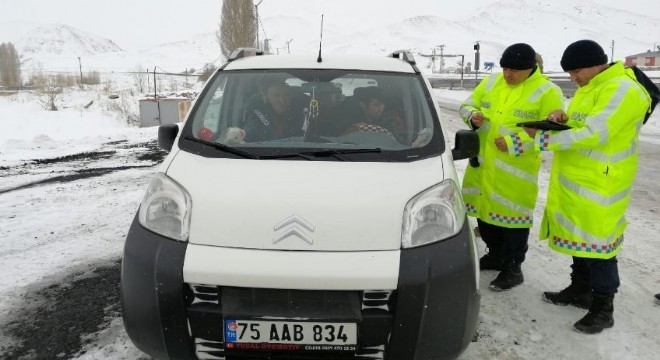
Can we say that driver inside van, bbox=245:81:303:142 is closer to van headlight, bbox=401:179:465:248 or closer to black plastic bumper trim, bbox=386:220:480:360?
Result: van headlight, bbox=401:179:465:248

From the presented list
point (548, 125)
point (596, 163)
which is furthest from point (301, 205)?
point (596, 163)

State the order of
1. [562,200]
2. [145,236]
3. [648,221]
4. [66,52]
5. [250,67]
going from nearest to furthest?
[145,236], [562,200], [250,67], [648,221], [66,52]

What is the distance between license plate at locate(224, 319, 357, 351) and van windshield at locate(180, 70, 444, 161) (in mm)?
876

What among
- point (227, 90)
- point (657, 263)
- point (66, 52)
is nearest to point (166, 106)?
point (227, 90)

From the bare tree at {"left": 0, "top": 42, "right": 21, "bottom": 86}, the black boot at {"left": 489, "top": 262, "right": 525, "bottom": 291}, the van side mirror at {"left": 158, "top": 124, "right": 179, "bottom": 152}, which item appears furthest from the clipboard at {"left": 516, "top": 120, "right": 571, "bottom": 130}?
the bare tree at {"left": 0, "top": 42, "right": 21, "bottom": 86}

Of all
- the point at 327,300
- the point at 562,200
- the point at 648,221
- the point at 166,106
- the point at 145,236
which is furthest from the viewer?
the point at 166,106

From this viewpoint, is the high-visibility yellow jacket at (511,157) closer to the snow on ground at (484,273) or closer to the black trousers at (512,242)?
the black trousers at (512,242)

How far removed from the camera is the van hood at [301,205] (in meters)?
2.15

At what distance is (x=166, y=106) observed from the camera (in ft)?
52.9

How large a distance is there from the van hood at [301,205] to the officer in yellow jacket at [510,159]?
136cm

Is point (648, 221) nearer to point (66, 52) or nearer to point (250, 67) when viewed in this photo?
point (250, 67)

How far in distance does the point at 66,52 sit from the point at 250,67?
197 m

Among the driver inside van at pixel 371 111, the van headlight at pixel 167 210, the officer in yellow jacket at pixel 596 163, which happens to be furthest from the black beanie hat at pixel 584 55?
the van headlight at pixel 167 210

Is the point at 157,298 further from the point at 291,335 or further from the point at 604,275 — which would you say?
the point at 604,275
